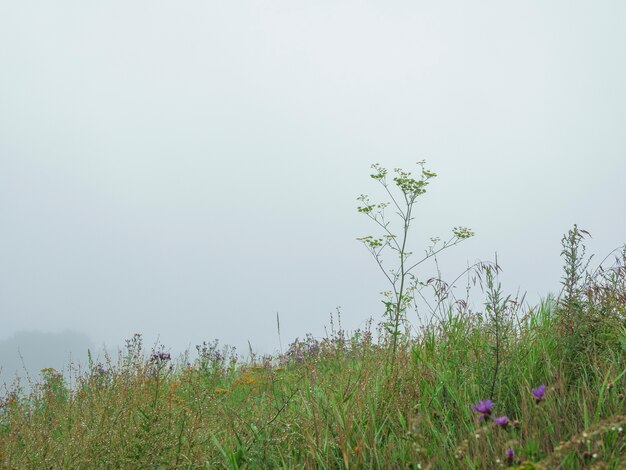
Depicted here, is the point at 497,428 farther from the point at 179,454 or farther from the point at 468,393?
the point at 179,454

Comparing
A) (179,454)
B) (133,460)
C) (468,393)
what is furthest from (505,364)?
(133,460)

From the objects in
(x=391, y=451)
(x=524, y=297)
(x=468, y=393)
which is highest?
(x=524, y=297)

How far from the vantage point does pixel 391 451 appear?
3703 millimetres

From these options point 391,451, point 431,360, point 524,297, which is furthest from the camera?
point 524,297

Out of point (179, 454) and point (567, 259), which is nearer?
point (179, 454)

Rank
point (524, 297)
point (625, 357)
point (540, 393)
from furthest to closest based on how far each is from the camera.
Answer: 1. point (524, 297)
2. point (625, 357)
3. point (540, 393)

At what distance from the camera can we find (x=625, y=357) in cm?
430

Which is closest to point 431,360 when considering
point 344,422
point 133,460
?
point 344,422

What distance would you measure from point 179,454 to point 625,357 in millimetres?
3386

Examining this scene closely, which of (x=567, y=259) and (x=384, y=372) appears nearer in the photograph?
(x=567, y=259)

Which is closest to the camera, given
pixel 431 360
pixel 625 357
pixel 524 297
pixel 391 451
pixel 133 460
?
pixel 391 451

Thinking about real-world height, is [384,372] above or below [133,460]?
above

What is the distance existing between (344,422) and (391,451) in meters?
0.44

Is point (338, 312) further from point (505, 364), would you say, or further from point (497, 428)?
point (497, 428)
